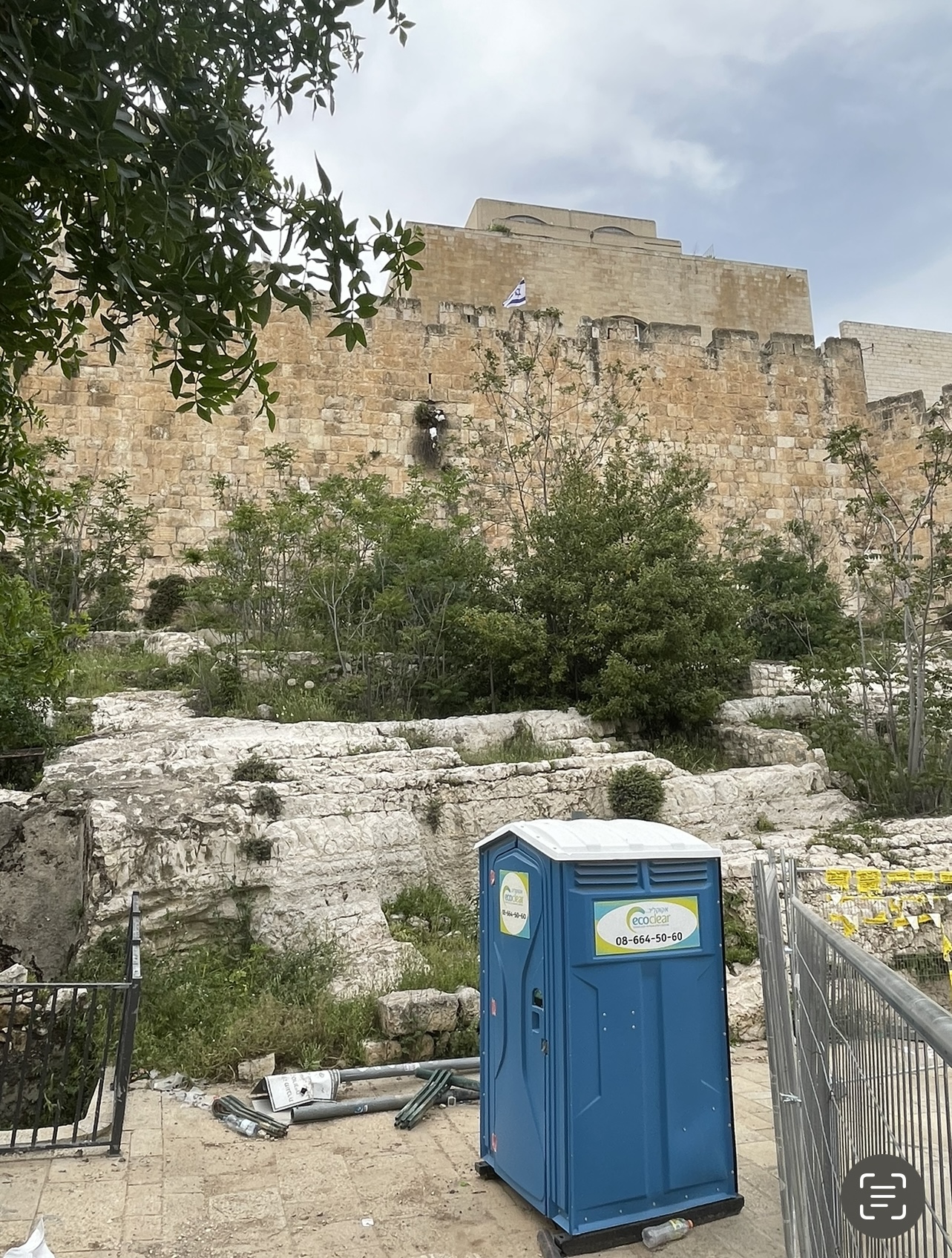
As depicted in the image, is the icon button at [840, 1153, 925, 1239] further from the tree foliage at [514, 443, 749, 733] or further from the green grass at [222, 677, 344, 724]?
the tree foliage at [514, 443, 749, 733]

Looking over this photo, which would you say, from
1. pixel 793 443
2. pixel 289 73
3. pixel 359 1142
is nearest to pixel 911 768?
pixel 359 1142

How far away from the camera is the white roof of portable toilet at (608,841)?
12.4ft

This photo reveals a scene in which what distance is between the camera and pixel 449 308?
1959 centimetres

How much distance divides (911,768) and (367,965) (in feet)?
20.4

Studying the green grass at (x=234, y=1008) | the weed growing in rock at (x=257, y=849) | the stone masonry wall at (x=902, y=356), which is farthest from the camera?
the stone masonry wall at (x=902, y=356)

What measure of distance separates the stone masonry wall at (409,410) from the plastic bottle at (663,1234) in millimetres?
14306

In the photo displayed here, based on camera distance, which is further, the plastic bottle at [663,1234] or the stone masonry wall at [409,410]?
the stone masonry wall at [409,410]

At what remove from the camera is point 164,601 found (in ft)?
51.2

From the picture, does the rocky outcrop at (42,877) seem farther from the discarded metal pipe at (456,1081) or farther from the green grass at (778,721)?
the green grass at (778,721)

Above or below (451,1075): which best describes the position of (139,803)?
above

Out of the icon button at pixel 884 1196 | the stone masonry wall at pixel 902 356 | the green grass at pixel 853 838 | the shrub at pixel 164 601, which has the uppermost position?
the stone masonry wall at pixel 902 356

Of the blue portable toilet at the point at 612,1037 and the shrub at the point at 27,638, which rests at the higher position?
the shrub at the point at 27,638

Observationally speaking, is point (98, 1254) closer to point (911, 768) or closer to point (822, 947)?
point (822, 947)

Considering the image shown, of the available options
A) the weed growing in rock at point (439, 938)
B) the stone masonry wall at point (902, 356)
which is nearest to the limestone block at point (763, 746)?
the weed growing in rock at point (439, 938)
